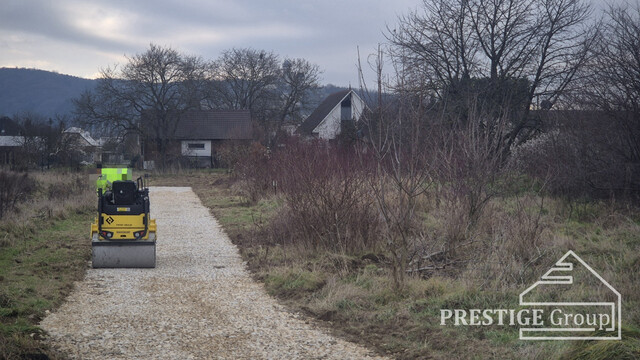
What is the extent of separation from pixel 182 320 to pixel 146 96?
4179 centimetres

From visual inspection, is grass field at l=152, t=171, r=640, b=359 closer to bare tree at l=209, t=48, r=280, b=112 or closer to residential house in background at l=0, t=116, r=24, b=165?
residential house in background at l=0, t=116, r=24, b=165

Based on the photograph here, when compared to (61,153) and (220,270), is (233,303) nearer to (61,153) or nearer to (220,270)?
(220,270)

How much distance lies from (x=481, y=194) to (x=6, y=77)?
98913 millimetres

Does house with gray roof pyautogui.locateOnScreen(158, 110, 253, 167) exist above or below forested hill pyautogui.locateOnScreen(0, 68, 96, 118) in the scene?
below

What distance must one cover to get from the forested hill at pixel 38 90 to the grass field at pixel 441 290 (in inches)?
3363

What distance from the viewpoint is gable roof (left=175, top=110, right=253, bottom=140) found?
5375cm

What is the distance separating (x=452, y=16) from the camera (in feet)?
76.4

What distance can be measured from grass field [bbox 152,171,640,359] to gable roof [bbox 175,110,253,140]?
134 ft

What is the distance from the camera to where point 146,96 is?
46.6 m

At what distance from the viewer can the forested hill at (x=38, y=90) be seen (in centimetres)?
8994

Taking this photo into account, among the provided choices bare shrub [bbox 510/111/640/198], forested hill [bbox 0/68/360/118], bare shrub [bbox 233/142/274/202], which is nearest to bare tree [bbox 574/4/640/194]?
bare shrub [bbox 510/111/640/198]

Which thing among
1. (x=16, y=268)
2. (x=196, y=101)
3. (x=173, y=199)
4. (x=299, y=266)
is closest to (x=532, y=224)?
(x=299, y=266)

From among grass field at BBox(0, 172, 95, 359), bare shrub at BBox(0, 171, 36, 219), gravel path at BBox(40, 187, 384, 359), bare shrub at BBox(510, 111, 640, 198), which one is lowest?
gravel path at BBox(40, 187, 384, 359)

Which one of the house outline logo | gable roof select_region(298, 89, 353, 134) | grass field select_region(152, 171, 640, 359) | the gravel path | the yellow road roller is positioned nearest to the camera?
the house outline logo
